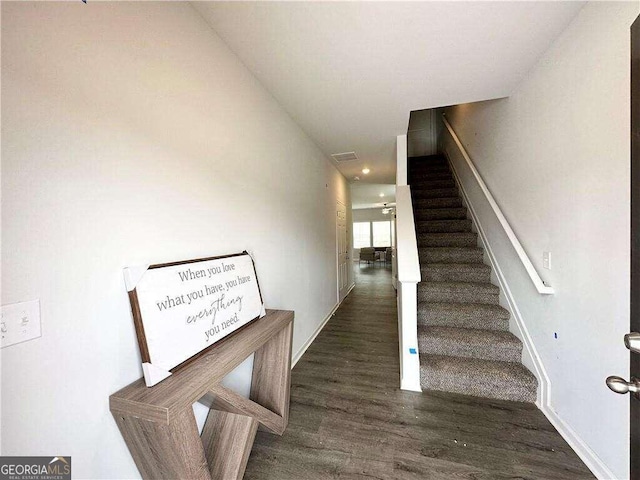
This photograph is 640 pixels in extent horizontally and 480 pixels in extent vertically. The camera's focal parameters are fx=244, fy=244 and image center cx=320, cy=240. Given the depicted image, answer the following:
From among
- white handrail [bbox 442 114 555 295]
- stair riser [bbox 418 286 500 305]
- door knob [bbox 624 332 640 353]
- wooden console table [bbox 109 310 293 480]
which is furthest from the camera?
A: stair riser [bbox 418 286 500 305]

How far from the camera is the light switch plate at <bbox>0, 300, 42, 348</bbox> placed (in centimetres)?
67

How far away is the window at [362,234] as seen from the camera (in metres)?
12.0

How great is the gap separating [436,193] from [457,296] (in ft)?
7.18

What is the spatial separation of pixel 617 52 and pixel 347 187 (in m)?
4.45

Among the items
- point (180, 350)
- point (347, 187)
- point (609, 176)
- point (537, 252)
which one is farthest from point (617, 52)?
point (347, 187)

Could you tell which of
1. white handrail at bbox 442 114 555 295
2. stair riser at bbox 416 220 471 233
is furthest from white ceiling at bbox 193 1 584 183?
stair riser at bbox 416 220 471 233

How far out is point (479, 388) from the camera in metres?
1.94

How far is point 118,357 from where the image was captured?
3.14ft

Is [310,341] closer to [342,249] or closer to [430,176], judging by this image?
[342,249]

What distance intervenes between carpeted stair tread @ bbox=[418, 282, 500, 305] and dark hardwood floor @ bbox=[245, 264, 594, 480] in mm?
857

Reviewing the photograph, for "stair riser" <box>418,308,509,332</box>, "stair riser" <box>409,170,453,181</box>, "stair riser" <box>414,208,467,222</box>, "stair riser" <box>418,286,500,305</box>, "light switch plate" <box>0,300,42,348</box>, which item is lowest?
"stair riser" <box>418,308,509,332</box>

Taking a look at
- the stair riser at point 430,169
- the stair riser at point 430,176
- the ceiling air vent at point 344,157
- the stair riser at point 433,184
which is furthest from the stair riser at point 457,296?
the stair riser at point 430,169

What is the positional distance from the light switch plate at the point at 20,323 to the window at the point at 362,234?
11572 millimetres

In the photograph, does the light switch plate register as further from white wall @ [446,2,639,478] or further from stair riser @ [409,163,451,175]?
stair riser @ [409,163,451,175]
